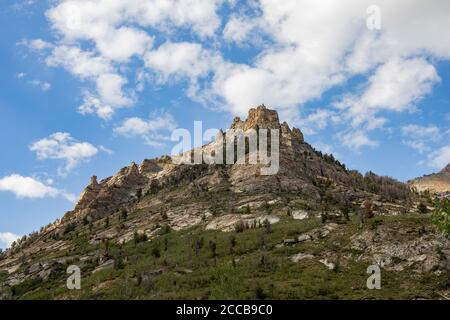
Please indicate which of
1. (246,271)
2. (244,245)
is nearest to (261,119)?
(244,245)

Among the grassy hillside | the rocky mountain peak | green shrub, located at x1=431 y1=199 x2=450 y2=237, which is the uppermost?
the rocky mountain peak

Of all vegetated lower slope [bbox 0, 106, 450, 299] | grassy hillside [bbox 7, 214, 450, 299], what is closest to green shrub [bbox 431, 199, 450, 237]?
grassy hillside [bbox 7, 214, 450, 299]

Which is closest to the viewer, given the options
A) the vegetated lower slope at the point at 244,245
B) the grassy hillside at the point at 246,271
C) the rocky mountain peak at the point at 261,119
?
the grassy hillside at the point at 246,271

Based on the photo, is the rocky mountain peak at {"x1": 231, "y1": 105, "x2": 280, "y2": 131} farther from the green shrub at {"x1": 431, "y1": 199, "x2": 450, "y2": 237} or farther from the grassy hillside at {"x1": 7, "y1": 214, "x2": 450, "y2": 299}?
the green shrub at {"x1": 431, "y1": 199, "x2": 450, "y2": 237}

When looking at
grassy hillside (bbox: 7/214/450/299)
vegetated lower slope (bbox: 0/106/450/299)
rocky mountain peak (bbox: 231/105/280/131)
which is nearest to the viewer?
grassy hillside (bbox: 7/214/450/299)

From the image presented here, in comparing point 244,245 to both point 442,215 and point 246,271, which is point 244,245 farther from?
point 442,215

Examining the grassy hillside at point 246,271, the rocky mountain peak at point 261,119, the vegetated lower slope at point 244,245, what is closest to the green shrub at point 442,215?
the grassy hillside at point 246,271

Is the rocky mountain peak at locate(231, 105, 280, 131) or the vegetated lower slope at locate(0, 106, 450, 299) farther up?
the rocky mountain peak at locate(231, 105, 280, 131)

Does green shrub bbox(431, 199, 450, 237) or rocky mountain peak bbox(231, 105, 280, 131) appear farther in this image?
rocky mountain peak bbox(231, 105, 280, 131)

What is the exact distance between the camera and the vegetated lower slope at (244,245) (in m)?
45.8

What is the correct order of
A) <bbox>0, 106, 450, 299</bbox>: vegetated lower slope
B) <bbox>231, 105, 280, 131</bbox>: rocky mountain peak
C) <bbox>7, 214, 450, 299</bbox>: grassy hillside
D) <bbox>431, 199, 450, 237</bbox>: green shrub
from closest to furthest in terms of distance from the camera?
1. <bbox>431, 199, 450, 237</bbox>: green shrub
2. <bbox>7, 214, 450, 299</bbox>: grassy hillside
3. <bbox>0, 106, 450, 299</bbox>: vegetated lower slope
4. <bbox>231, 105, 280, 131</bbox>: rocky mountain peak

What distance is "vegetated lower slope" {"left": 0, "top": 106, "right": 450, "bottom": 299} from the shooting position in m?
45.8

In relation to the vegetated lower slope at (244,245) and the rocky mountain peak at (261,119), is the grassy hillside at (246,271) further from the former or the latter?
the rocky mountain peak at (261,119)

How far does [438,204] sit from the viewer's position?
29125mm
